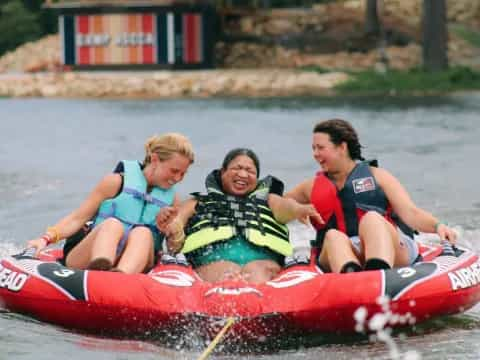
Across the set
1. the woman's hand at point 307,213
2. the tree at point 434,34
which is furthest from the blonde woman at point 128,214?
the tree at point 434,34

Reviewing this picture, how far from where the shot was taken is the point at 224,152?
666 inches

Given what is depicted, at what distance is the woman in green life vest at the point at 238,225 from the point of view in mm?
6480

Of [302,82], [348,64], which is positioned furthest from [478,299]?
[348,64]

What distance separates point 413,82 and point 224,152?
11.2m

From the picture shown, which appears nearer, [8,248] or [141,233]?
[141,233]

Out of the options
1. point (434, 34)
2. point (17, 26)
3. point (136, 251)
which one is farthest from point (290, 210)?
point (17, 26)

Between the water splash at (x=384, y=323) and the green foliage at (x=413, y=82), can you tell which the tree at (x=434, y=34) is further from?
the water splash at (x=384, y=323)

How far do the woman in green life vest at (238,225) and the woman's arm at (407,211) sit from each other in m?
0.44

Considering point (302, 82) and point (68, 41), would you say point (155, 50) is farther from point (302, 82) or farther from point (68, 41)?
point (302, 82)

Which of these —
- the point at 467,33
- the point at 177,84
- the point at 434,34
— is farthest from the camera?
the point at 467,33

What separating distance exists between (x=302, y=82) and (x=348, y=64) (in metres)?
2.84

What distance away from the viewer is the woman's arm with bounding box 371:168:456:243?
6422 mm

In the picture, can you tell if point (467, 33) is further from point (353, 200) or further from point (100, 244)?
point (100, 244)

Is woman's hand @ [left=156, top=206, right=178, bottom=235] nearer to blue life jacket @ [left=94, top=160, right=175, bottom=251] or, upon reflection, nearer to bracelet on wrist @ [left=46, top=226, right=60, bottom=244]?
blue life jacket @ [left=94, top=160, right=175, bottom=251]
